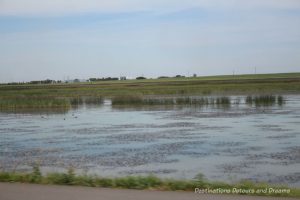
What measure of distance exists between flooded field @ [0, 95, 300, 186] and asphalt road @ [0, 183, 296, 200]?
559 centimetres

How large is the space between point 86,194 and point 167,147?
1299cm

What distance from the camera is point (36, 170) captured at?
10219 millimetres

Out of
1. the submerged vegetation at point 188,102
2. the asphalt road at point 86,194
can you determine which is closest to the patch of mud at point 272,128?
the asphalt road at point 86,194

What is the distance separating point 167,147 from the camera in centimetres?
2098

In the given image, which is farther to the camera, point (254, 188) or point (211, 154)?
Result: point (211, 154)

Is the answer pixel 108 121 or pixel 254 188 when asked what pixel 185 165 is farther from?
pixel 108 121

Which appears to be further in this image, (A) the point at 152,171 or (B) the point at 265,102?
(B) the point at 265,102

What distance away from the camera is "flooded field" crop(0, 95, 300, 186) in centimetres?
1542

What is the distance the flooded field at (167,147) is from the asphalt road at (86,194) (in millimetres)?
5593

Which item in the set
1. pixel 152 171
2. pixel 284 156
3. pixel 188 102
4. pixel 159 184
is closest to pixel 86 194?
pixel 159 184

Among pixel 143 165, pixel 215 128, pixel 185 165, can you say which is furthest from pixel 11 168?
pixel 215 128

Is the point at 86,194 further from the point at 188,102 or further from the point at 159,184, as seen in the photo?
the point at 188,102

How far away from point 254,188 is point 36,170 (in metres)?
4.39

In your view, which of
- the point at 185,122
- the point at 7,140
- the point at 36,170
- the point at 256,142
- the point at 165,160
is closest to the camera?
the point at 36,170
